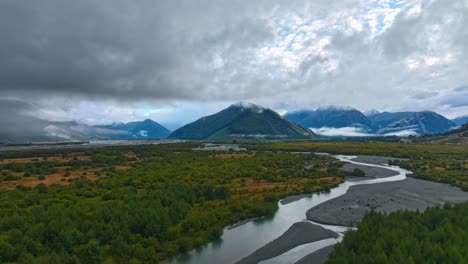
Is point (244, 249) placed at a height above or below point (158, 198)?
below

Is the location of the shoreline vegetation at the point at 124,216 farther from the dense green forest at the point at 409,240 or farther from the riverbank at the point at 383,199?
the riverbank at the point at 383,199

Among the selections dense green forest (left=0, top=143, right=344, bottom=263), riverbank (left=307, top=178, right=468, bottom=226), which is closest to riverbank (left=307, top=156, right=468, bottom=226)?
riverbank (left=307, top=178, right=468, bottom=226)

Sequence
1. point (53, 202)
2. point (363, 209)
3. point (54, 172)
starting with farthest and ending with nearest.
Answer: point (54, 172), point (363, 209), point (53, 202)

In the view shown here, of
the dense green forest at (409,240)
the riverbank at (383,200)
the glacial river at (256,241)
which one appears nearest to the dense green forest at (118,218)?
the glacial river at (256,241)

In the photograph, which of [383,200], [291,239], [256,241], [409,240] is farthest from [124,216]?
[383,200]

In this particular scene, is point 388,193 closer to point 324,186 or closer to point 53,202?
point 324,186

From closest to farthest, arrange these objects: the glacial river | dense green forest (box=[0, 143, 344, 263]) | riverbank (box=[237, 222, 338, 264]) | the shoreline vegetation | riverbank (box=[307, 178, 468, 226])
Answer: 1. dense green forest (box=[0, 143, 344, 263])
2. the shoreline vegetation
3. the glacial river
4. riverbank (box=[237, 222, 338, 264])
5. riverbank (box=[307, 178, 468, 226])

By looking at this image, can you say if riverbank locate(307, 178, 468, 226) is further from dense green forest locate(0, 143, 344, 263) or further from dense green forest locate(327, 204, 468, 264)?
dense green forest locate(327, 204, 468, 264)

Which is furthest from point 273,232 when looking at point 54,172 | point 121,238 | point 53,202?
point 54,172
